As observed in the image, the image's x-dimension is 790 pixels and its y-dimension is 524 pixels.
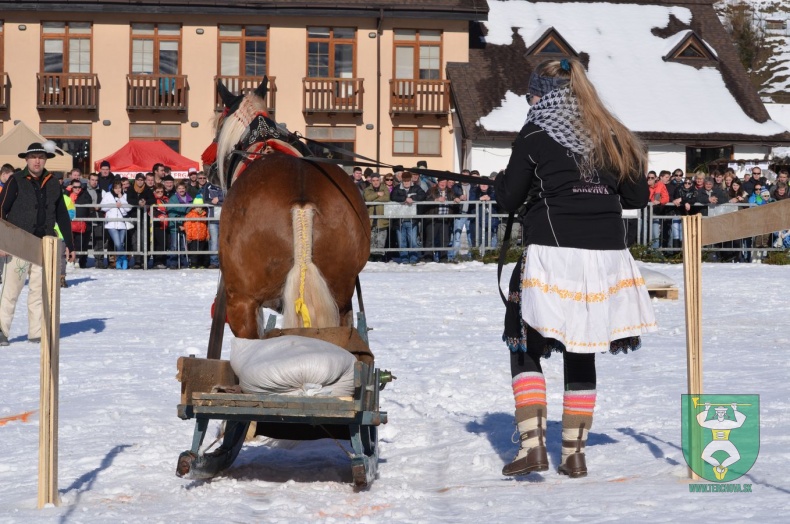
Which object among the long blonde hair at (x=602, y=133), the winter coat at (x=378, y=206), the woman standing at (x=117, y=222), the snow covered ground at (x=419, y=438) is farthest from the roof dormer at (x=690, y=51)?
the long blonde hair at (x=602, y=133)

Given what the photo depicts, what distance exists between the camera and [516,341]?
609cm

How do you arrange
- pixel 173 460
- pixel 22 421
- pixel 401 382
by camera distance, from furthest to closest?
pixel 401 382 → pixel 22 421 → pixel 173 460

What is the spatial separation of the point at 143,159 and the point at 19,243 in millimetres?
25446

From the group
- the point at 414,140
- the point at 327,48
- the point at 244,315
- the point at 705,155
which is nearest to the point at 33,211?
the point at 244,315

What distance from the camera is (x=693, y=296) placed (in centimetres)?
602

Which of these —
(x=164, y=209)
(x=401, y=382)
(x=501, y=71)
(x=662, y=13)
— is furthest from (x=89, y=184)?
(x=662, y=13)

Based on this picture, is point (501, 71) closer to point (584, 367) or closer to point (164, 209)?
point (164, 209)

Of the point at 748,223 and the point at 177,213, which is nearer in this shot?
the point at 748,223

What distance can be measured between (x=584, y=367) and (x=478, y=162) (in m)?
32.5

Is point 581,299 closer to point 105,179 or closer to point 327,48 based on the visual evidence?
point 105,179

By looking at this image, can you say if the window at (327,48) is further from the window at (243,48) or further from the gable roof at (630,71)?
the gable roof at (630,71)

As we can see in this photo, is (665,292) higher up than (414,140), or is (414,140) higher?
(414,140)

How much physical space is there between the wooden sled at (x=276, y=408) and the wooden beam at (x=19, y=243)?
909 mm

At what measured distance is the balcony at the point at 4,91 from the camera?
126ft
